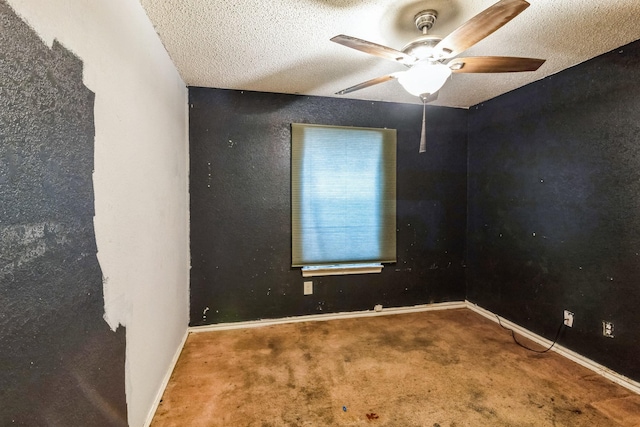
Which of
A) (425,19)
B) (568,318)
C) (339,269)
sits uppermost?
(425,19)

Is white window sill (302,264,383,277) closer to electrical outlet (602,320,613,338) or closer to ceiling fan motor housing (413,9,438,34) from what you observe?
electrical outlet (602,320,613,338)

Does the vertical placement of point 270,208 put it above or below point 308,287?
above

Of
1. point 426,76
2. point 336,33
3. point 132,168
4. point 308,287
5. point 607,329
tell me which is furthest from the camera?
point 308,287

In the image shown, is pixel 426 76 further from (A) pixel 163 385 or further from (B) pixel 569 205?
(A) pixel 163 385

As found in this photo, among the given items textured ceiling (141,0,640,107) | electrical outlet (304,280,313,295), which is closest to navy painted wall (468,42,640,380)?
textured ceiling (141,0,640,107)

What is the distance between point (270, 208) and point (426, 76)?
181 cm

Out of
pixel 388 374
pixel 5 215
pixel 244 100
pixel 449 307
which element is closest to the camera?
pixel 5 215

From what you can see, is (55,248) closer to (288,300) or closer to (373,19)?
(373,19)

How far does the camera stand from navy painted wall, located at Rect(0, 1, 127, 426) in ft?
2.38

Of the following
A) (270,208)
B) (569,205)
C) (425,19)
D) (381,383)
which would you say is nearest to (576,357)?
(569,205)

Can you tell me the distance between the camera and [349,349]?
2398mm

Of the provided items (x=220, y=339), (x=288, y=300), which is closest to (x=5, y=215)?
(x=220, y=339)

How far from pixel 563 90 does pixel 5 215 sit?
3.33 meters

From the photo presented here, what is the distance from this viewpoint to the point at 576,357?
2.24m
